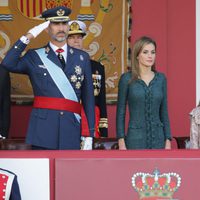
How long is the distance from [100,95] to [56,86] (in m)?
1.42

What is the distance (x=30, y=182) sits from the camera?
5.23 m

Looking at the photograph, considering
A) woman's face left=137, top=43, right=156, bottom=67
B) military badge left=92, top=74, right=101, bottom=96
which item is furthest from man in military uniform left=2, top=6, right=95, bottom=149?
military badge left=92, top=74, right=101, bottom=96

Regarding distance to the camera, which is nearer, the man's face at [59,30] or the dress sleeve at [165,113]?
the man's face at [59,30]

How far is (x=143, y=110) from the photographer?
237 inches

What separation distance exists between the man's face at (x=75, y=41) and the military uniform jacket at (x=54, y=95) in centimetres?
78

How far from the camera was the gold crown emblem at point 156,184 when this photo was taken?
5223mm

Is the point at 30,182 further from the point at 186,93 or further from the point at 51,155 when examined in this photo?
the point at 186,93

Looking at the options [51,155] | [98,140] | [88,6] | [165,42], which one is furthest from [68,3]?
[51,155]

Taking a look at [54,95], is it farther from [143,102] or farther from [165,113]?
[165,113]

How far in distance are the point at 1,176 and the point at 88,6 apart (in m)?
3.44

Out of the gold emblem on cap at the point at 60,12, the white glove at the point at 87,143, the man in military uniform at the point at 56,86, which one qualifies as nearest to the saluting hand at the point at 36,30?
the man in military uniform at the point at 56,86

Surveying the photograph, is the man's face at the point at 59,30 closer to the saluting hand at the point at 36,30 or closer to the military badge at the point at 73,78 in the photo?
the saluting hand at the point at 36,30

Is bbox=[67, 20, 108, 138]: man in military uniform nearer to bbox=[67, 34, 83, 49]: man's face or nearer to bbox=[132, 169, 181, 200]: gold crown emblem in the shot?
bbox=[67, 34, 83, 49]: man's face

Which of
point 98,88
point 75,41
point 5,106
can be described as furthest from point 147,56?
point 5,106
